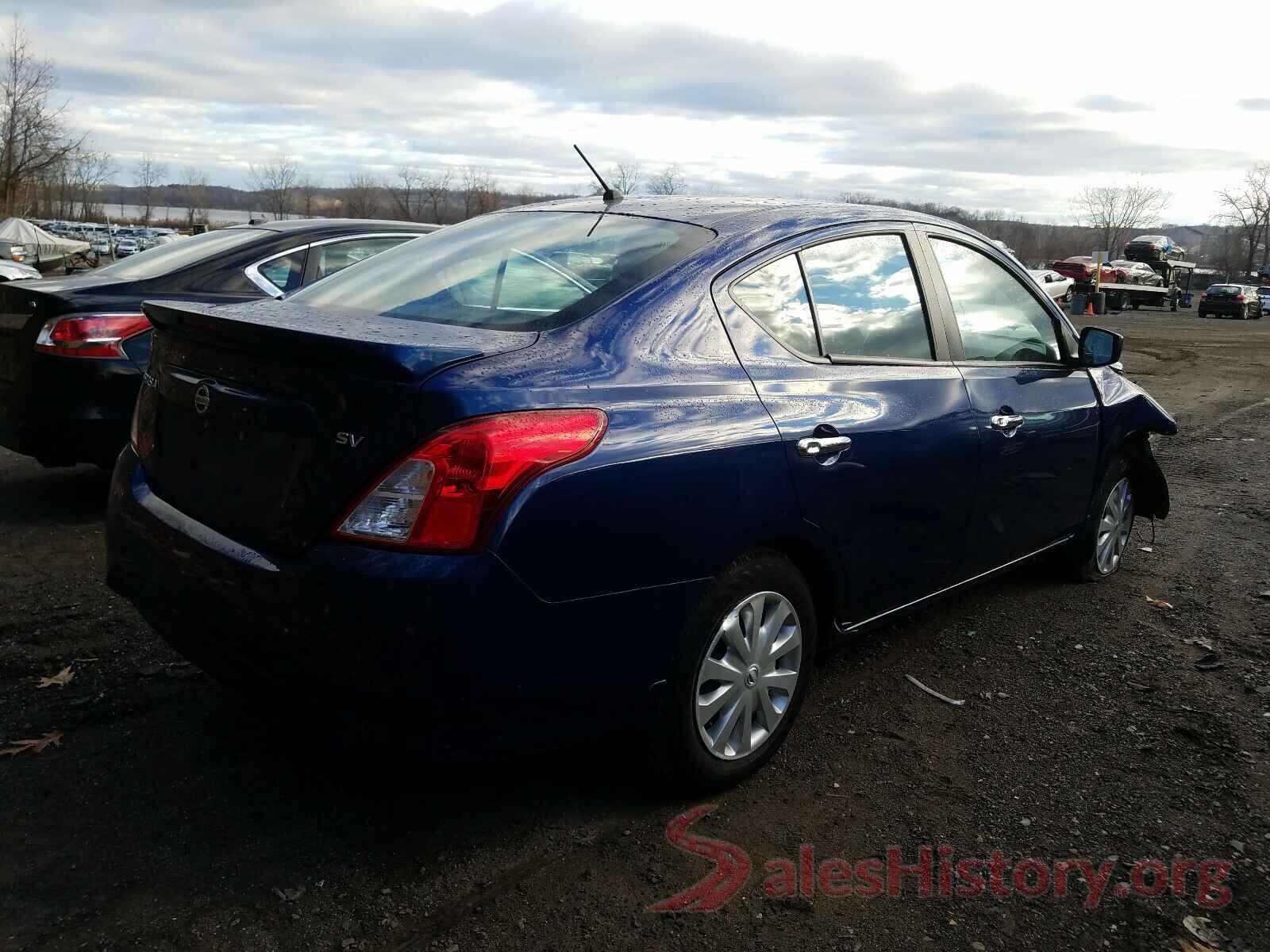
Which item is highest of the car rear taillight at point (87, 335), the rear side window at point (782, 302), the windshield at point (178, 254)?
the windshield at point (178, 254)

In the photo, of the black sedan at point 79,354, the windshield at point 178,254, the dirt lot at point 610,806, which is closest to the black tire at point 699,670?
the dirt lot at point 610,806

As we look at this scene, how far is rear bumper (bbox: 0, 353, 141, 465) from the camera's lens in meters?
5.27

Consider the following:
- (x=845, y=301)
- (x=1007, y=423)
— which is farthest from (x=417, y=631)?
(x=1007, y=423)

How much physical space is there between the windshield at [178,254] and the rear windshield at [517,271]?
109 inches

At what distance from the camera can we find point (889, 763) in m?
3.22

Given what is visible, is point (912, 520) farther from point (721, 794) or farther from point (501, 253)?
point (501, 253)

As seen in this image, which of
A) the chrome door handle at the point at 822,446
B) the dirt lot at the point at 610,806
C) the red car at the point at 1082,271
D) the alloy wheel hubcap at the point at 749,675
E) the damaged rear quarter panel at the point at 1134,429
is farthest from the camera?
the red car at the point at 1082,271

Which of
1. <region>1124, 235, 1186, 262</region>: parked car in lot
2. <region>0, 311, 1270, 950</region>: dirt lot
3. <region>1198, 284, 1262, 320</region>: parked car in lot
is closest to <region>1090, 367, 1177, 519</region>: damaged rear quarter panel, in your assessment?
<region>0, 311, 1270, 950</region>: dirt lot

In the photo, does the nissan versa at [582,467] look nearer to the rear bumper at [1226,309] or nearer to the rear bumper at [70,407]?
the rear bumper at [70,407]

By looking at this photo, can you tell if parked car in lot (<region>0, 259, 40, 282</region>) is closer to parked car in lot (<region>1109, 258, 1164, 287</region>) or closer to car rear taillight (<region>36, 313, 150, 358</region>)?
car rear taillight (<region>36, 313, 150, 358</region>)

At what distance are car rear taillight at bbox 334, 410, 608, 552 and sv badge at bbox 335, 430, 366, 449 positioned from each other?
10cm

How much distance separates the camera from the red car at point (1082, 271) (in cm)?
4547

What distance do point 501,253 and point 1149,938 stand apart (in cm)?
256

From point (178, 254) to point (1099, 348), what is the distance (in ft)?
16.4
